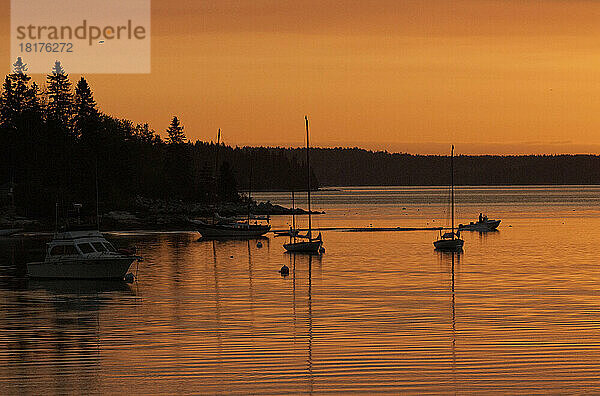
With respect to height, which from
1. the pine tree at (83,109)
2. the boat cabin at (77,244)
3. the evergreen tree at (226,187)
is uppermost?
the pine tree at (83,109)

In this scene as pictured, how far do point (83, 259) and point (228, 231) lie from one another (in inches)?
2032

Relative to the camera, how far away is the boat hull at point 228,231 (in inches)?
3871

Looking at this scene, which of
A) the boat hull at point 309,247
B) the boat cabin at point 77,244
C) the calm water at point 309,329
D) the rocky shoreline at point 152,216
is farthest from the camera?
the rocky shoreline at point 152,216

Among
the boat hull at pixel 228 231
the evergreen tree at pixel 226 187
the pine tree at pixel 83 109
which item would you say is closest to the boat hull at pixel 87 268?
the boat hull at pixel 228 231

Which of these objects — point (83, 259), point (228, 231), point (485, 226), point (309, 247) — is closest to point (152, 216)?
point (228, 231)

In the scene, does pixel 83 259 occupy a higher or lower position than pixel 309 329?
higher

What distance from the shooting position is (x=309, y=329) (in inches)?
1211

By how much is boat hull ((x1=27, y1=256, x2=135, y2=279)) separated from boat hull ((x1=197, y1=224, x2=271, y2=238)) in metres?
49.7

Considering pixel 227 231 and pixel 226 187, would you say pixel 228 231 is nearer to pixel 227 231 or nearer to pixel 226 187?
pixel 227 231

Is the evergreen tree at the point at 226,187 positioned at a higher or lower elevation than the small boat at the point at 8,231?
higher

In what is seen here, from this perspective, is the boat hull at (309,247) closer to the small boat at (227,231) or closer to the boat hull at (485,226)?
the small boat at (227,231)

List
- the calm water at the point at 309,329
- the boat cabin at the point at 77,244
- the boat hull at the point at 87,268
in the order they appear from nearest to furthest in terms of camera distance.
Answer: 1. the calm water at the point at 309,329
2. the boat cabin at the point at 77,244
3. the boat hull at the point at 87,268

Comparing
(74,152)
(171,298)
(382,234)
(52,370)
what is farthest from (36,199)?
(52,370)

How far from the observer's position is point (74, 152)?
129750 mm
